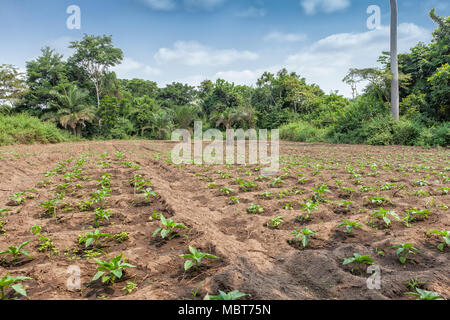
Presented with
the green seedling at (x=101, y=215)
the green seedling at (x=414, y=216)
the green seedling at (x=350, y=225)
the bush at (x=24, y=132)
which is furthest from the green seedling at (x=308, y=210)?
the bush at (x=24, y=132)

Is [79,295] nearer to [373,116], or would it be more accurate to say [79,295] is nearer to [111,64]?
[373,116]

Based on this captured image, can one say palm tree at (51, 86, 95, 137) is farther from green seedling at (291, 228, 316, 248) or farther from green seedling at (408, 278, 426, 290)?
green seedling at (408, 278, 426, 290)

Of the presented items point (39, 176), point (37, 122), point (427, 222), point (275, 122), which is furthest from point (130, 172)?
point (275, 122)

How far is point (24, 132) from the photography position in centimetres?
1800

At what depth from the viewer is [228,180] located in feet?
19.6

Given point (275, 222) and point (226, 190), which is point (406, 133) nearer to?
point (226, 190)

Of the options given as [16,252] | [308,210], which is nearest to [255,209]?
[308,210]

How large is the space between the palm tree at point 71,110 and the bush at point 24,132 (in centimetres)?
258

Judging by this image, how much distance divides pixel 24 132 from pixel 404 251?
72.9 ft

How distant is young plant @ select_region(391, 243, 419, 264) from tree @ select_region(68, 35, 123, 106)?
3213cm

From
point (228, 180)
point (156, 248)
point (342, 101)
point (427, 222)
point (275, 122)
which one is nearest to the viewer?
point (156, 248)

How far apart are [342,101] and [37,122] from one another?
1054 inches

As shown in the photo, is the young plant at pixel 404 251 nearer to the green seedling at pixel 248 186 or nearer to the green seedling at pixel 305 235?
the green seedling at pixel 305 235

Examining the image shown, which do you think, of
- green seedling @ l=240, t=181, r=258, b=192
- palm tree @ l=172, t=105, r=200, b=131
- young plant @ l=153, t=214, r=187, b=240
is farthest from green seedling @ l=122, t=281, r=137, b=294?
palm tree @ l=172, t=105, r=200, b=131
